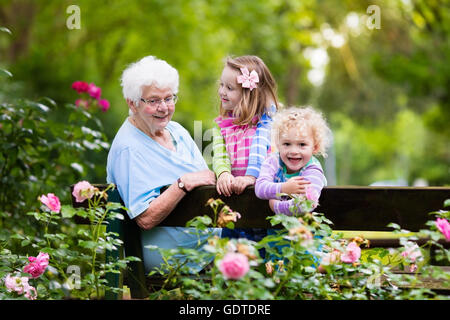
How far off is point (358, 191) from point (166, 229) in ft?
3.64

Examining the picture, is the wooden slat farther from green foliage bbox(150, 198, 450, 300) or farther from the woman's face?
the woman's face

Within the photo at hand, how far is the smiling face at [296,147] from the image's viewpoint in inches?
116

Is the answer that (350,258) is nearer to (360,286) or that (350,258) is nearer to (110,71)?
(360,286)

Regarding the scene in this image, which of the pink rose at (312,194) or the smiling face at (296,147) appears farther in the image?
the smiling face at (296,147)

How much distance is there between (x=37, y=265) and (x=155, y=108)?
3.37 ft

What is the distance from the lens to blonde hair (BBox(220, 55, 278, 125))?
11.1 feet

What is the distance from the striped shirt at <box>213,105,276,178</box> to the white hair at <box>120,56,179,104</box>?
367 mm

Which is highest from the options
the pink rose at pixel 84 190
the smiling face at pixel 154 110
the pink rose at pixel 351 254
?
the smiling face at pixel 154 110

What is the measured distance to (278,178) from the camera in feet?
10.0

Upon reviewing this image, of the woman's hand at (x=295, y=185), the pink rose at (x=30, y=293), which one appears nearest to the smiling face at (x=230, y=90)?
the woman's hand at (x=295, y=185)

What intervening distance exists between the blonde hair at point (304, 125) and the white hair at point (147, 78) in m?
0.67

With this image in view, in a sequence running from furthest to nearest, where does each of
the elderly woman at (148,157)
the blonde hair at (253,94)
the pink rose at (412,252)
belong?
the blonde hair at (253,94) < the elderly woman at (148,157) < the pink rose at (412,252)

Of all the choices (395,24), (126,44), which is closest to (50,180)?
A: (126,44)

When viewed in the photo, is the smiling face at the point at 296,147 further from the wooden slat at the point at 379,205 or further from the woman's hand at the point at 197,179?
the woman's hand at the point at 197,179
